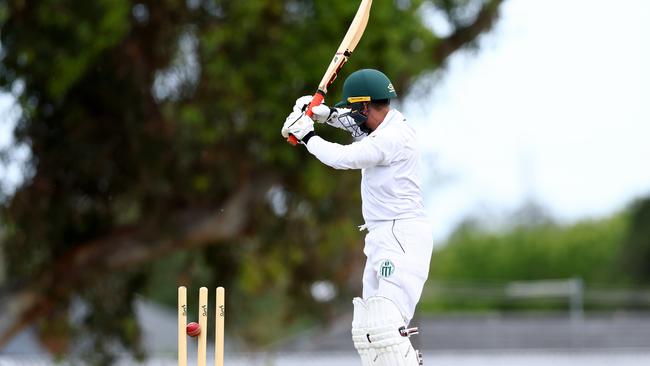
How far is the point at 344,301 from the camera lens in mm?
19859

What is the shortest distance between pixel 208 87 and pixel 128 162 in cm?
147

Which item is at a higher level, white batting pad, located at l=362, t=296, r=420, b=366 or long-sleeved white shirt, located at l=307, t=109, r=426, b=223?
long-sleeved white shirt, located at l=307, t=109, r=426, b=223

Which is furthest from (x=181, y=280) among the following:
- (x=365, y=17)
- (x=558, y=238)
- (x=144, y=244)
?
(x=558, y=238)

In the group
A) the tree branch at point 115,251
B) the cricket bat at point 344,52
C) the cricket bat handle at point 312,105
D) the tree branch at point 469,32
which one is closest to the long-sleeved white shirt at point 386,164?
the cricket bat handle at point 312,105

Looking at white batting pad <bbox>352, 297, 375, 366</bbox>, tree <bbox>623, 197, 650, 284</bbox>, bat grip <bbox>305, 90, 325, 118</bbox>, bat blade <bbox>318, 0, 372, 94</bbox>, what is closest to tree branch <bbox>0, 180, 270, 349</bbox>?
bat blade <bbox>318, 0, 372, 94</bbox>

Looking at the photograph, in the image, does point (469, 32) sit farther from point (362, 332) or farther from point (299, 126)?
point (362, 332)

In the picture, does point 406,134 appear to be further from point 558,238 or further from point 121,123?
point 558,238

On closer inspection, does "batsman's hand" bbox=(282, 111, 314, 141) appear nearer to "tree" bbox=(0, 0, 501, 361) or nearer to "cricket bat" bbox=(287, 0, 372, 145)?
"cricket bat" bbox=(287, 0, 372, 145)

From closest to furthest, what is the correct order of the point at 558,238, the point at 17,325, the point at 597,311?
1. the point at 17,325
2. the point at 597,311
3. the point at 558,238

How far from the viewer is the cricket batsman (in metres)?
6.43

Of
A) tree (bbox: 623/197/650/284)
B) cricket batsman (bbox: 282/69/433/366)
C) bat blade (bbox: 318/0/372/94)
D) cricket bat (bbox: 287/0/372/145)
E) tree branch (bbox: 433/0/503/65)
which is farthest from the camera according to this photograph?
tree (bbox: 623/197/650/284)

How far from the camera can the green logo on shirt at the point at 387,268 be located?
6.50 meters

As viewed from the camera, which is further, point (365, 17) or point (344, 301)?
point (344, 301)

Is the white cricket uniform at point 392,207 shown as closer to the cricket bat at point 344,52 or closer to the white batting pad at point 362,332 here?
the white batting pad at point 362,332
